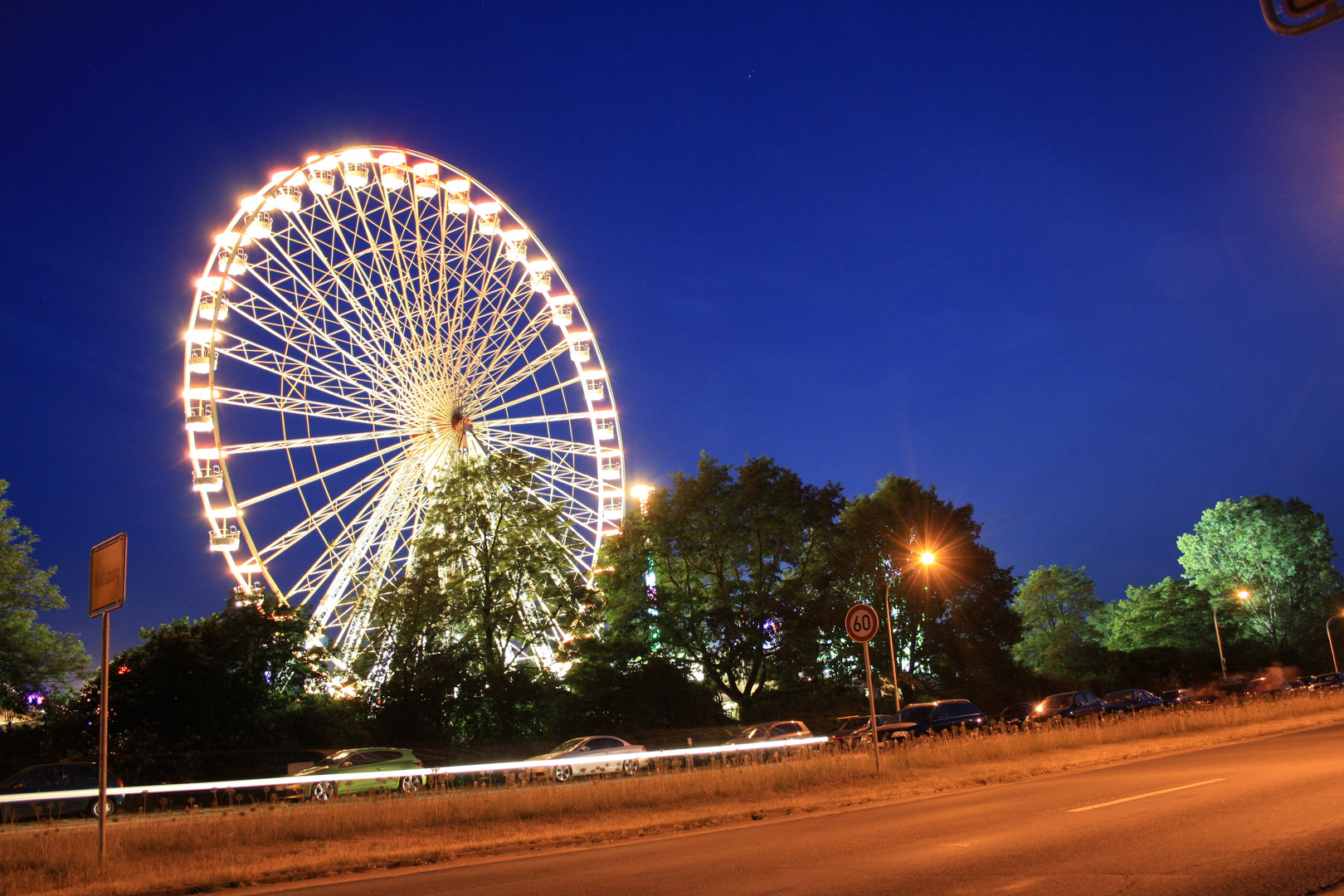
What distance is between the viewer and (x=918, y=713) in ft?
104

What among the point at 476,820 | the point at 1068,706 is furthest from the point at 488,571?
the point at 476,820

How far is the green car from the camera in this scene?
77.6 ft

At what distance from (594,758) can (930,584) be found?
95.6 feet

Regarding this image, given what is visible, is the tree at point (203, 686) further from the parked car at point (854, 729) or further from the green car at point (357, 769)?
the parked car at point (854, 729)

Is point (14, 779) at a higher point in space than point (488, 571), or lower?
lower

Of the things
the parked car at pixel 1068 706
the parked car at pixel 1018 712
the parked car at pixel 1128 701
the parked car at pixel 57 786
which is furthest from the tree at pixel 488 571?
the parked car at pixel 1128 701

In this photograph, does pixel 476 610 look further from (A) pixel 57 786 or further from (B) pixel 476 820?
(B) pixel 476 820

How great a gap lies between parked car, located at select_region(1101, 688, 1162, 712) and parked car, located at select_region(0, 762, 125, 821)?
32.3 metres

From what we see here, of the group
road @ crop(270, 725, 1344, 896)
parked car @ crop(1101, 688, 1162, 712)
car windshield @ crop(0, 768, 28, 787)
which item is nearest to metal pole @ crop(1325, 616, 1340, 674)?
parked car @ crop(1101, 688, 1162, 712)

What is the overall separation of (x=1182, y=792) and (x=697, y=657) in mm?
30984

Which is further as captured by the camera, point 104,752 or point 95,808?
point 95,808

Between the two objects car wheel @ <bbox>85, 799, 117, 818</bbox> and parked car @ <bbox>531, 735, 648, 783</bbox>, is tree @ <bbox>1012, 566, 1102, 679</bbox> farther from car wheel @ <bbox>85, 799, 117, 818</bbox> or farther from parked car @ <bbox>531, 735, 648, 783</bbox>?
car wheel @ <bbox>85, 799, 117, 818</bbox>

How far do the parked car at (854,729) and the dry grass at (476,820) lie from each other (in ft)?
24.3

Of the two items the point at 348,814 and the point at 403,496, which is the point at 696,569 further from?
the point at 348,814
